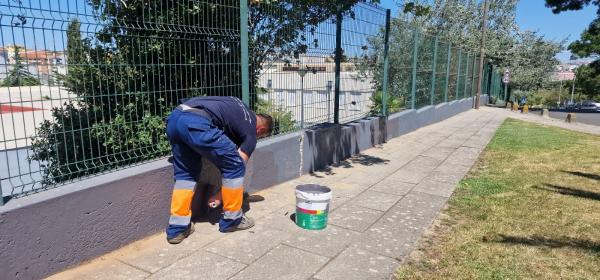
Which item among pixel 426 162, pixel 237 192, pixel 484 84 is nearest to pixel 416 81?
pixel 426 162

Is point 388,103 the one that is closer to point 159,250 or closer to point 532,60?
point 159,250

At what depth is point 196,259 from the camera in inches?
132

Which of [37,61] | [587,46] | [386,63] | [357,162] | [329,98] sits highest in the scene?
[587,46]

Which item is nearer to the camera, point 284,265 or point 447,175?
point 284,265

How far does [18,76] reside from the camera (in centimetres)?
290

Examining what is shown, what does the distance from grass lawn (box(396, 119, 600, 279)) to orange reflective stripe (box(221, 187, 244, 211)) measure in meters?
1.45

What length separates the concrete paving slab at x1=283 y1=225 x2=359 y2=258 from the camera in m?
3.60

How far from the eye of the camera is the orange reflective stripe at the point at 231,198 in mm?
3703

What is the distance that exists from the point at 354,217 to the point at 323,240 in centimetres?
70

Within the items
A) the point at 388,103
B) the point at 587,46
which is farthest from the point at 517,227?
the point at 587,46

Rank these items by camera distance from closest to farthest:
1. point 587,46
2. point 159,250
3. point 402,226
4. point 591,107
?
point 159,250, point 402,226, point 587,46, point 591,107

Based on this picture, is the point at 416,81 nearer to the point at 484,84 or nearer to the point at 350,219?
the point at 350,219

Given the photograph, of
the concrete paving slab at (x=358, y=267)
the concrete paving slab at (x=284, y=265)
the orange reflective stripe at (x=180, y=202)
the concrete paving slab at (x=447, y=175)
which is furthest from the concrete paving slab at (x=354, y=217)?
the concrete paving slab at (x=447, y=175)

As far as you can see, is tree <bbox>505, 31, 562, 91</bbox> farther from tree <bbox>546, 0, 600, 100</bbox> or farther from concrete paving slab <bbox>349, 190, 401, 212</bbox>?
concrete paving slab <bbox>349, 190, 401, 212</bbox>
